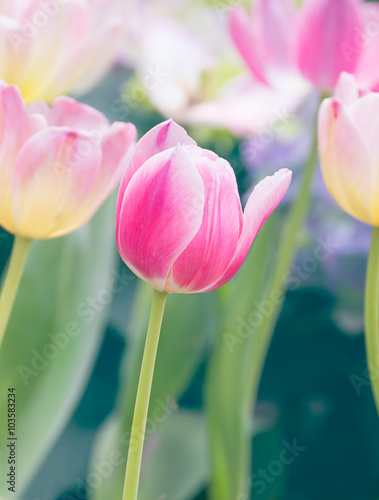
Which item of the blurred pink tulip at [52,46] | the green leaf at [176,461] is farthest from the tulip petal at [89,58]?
the green leaf at [176,461]

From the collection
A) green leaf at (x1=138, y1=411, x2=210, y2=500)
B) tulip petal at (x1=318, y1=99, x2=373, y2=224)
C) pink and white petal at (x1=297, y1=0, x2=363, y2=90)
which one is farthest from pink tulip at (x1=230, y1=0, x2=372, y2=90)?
green leaf at (x1=138, y1=411, x2=210, y2=500)

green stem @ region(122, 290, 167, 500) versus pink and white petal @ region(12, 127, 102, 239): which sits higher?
pink and white petal @ region(12, 127, 102, 239)

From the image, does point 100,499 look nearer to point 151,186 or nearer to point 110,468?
point 110,468

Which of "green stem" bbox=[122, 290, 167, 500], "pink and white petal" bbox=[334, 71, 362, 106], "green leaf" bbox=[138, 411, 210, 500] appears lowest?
"green leaf" bbox=[138, 411, 210, 500]

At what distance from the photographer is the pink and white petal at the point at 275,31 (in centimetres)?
37

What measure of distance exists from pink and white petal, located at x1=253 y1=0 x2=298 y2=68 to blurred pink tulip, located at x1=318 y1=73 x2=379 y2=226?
14 centimetres

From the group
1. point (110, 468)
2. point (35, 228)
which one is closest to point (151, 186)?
point (35, 228)

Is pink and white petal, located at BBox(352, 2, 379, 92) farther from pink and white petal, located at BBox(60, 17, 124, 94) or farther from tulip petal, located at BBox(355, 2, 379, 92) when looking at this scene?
pink and white petal, located at BBox(60, 17, 124, 94)

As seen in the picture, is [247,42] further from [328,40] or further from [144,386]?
[144,386]

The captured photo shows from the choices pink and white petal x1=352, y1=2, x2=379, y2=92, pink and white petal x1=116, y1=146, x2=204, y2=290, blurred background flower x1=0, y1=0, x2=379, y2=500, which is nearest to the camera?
pink and white petal x1=116, y1=146, x2=204, y2=290

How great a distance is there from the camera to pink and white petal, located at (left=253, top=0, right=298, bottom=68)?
0.37m

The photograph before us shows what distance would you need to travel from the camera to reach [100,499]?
1.43 ft

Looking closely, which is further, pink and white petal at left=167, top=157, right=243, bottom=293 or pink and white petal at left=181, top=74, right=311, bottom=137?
pink and white petal at left=181, top=74, right=311, bottom=137

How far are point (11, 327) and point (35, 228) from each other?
19cm
